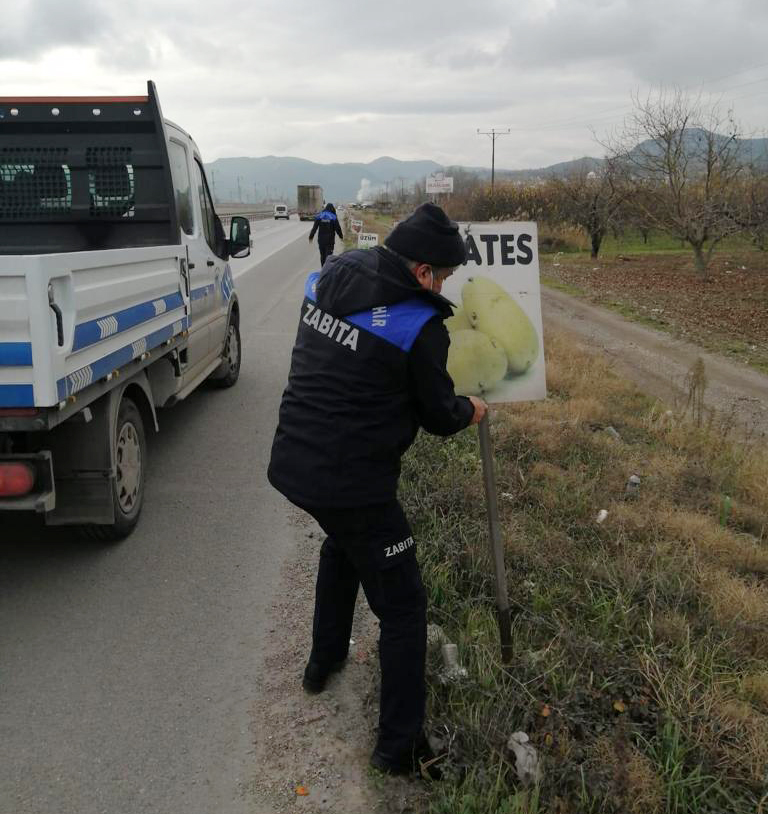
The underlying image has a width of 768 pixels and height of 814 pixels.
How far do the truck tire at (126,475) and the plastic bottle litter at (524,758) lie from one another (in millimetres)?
2538

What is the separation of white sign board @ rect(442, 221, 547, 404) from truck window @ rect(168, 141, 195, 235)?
3456 mm

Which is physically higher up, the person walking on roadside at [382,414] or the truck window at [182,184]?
the truck window at [182,184]

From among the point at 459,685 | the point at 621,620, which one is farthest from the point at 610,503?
the point at 459,685

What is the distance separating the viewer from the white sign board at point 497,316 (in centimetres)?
349

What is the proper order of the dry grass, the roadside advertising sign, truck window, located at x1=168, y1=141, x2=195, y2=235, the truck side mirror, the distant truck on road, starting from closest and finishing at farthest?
the dry grass
the roadside advertising sign
truck window, located at x1=168, y1=141, x2=195, y2=235
the truck side mirror
the distant truck on road

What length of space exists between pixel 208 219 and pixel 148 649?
187 inches

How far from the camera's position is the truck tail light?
3.58 m

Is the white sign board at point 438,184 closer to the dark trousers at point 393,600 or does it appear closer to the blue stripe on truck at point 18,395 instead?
the blue stripe on truck at point 18,395

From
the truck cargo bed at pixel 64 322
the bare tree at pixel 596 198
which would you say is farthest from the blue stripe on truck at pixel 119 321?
the bare tree at pixel 596 198

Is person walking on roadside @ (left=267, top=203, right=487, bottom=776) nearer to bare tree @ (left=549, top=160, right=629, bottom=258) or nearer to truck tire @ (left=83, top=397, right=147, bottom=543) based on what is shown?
truck tire @ (left=83, top=397, right=147, bottom=543)

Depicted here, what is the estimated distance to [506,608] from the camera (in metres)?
3.20

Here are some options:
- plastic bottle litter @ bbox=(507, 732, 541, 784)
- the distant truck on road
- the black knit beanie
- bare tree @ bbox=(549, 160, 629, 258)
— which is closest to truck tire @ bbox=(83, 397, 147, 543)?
the black knit beanie

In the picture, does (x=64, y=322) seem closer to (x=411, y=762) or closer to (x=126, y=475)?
(x=126, y=475)

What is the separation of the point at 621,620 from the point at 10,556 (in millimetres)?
3315
